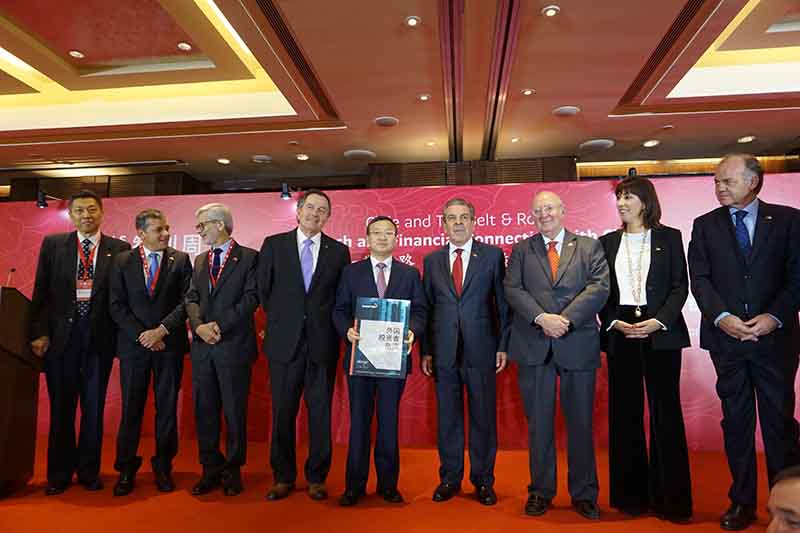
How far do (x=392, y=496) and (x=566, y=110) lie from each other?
5.03 metres

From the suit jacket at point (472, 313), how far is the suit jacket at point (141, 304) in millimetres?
1570

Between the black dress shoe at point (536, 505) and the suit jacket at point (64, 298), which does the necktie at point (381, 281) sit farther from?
the suit jacket at point (64, 298)

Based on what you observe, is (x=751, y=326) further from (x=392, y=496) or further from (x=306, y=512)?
(x=306, y=512)

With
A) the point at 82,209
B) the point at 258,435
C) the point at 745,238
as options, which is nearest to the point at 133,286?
the point at 82,209

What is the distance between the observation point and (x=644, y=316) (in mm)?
2775

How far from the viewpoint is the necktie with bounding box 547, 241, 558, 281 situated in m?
2.88

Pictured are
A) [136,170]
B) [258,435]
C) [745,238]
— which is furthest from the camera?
[136,170]

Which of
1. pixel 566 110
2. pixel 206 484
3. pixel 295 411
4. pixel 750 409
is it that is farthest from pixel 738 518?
pixel 566 110

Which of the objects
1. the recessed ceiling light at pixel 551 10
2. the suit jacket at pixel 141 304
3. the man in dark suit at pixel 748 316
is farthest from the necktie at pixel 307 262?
the recessed ceiling light at pixel 551 10

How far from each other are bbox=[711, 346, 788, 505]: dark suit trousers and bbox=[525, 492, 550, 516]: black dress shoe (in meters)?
0.92

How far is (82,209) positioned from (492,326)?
268cm

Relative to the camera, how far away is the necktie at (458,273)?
3074 millimetres

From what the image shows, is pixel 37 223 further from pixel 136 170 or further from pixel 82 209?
pixel 136 170

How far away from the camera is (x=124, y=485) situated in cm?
309
